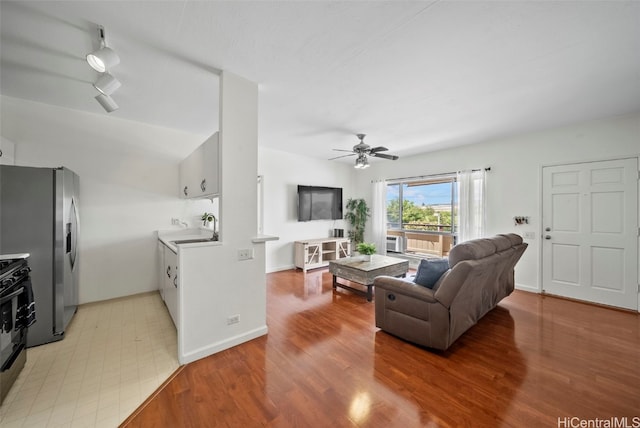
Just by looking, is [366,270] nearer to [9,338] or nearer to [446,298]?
[446,298]

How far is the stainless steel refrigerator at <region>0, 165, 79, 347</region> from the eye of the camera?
2.19 m

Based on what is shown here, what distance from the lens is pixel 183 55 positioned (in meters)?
2.09

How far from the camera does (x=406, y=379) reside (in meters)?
1.91

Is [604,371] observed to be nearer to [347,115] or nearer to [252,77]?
[347,115]

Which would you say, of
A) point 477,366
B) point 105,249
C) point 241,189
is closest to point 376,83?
point 241,189

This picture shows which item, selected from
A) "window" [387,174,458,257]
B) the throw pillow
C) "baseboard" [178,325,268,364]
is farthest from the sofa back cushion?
"window" [387,174,458,257]

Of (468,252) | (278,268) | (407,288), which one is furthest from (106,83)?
(278,268)

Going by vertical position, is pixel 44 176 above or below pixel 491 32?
below

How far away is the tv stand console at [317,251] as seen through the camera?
5203 millimetres

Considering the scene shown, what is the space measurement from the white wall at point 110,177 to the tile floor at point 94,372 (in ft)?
2.47

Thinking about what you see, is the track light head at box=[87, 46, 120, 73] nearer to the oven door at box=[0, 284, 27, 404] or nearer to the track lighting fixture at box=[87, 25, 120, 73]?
the track lighting fixture at box=[87, 25, 120, 73]

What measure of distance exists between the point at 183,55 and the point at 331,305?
324 centimetres

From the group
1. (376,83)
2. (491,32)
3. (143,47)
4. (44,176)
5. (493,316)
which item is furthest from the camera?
(493,316)

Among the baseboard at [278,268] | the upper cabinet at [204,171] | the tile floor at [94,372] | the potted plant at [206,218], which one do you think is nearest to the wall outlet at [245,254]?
the upper cabinet at [204,171]
